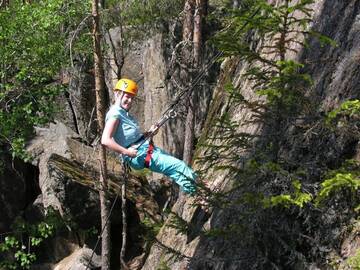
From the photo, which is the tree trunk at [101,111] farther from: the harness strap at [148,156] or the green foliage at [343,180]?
the green foliage at [343,180]

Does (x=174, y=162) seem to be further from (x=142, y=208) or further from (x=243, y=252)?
(x=142, y=208)

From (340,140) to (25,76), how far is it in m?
8.52

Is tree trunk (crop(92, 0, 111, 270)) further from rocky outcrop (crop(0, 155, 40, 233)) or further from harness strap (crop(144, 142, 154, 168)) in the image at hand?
harness strap (crop(144, 142, 154, 168))

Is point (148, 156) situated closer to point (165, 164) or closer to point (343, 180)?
point (165, 164)

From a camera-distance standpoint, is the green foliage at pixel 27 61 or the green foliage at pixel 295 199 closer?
the green foliage at pixel 295 199

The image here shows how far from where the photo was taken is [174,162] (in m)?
6.05

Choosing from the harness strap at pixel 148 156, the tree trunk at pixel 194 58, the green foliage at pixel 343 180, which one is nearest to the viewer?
the green foliage at pixel 343 180

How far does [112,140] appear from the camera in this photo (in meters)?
5.68

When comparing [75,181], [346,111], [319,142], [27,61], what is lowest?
[75,181]

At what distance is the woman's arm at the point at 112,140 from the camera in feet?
18.5

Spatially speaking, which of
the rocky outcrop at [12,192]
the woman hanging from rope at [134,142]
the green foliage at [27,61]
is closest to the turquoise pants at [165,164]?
the woman hanging from rope at [134,142]

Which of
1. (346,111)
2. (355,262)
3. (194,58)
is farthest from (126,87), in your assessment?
(194,58)

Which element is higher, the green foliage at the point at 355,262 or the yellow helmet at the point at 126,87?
the yellow helmet at the point at 126,87

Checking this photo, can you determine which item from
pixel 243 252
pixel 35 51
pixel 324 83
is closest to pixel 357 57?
pixel 324 83
